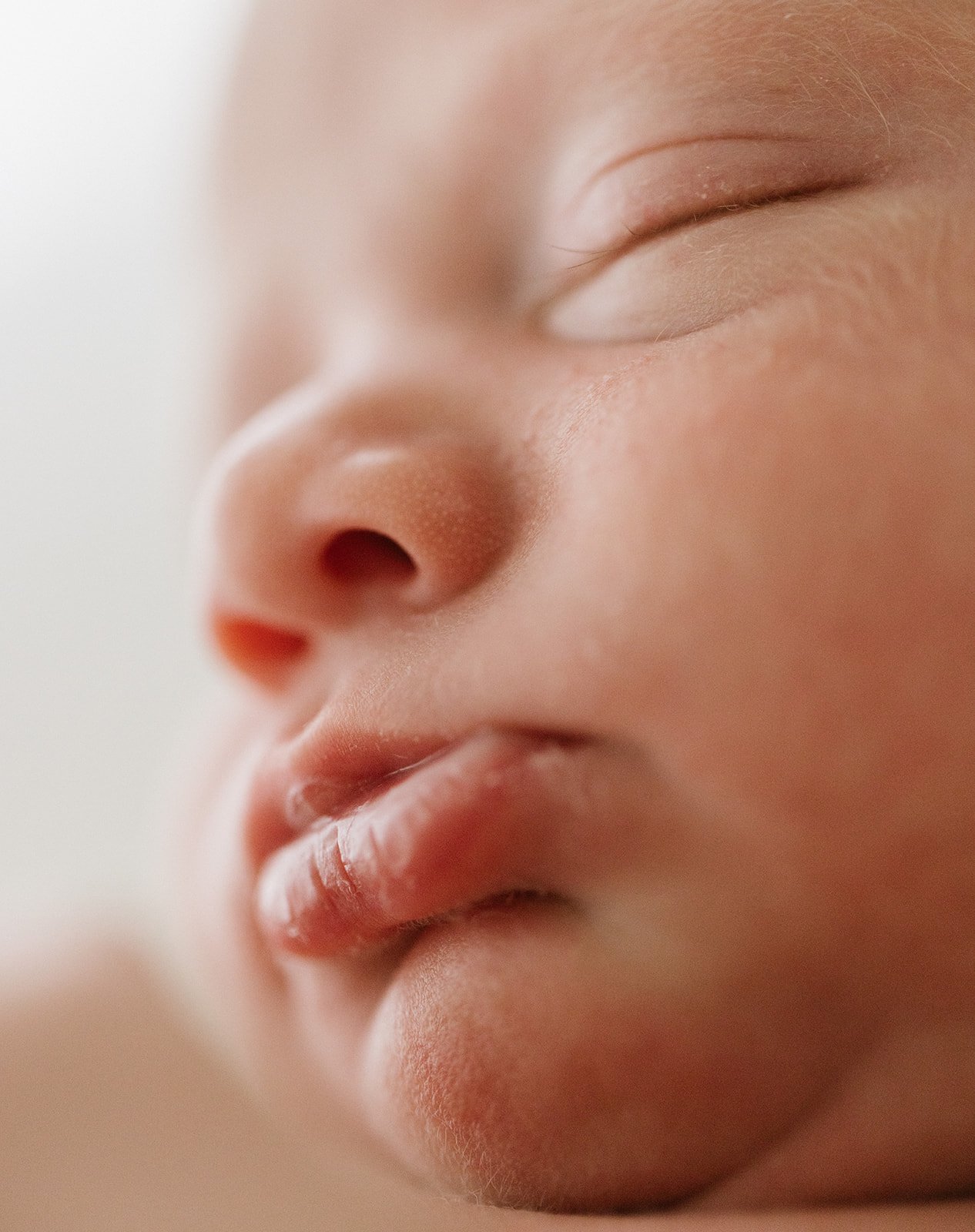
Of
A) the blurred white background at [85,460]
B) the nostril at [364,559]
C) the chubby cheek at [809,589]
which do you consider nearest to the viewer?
the chubby cheek at [809,589]

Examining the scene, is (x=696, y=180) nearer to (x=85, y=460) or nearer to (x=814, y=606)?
(x=814, y=606)

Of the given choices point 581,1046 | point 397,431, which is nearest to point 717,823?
point 581,1046

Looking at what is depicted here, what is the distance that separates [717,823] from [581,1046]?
9 cm

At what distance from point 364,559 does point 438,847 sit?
131mm

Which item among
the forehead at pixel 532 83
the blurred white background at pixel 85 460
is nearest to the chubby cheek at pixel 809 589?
the forehead at pixel 532 83

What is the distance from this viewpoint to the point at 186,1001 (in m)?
0.67

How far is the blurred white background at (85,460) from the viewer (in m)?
1.00

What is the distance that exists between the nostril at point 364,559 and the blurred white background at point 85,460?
43 cm

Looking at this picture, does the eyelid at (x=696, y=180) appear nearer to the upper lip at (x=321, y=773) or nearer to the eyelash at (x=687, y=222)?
the eyelash at (x=687, y=222)

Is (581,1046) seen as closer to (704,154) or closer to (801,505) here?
(801,505)

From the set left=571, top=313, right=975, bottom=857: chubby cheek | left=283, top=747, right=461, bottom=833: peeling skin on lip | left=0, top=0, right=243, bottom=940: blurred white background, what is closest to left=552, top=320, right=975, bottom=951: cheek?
left=571, top=313, right=975, bottom=857: chubby cheek

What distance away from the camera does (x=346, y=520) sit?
0.48 m

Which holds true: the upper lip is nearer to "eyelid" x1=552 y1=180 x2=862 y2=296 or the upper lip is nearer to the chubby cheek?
the chubby cheek

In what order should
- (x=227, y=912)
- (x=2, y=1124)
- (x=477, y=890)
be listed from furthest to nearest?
(x=227, y=912)
(x=477, y=890)
(x=2, y=1124)
